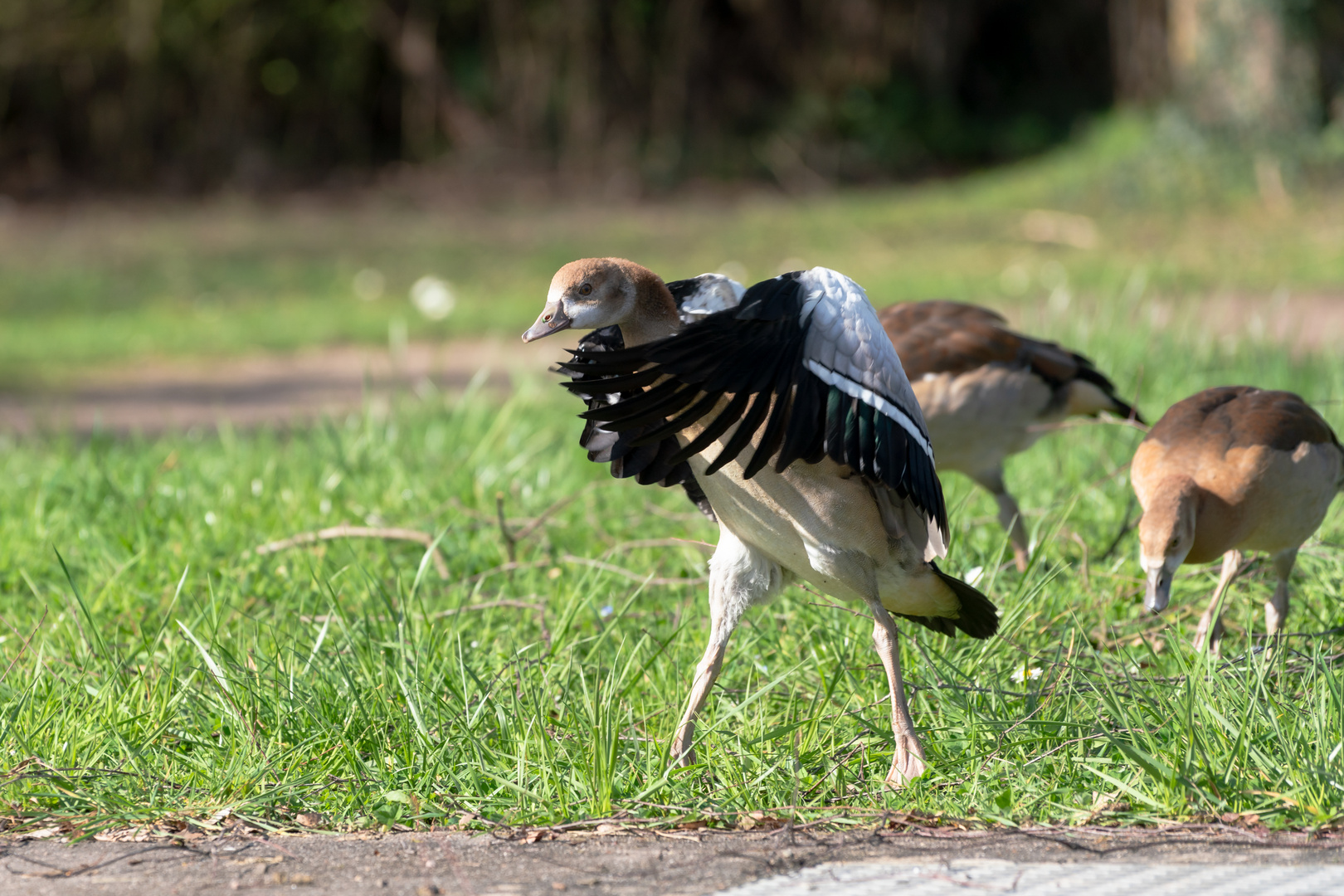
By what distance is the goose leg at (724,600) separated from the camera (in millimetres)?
2406

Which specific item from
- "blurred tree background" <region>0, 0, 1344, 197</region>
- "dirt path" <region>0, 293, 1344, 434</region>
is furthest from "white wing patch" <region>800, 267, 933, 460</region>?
"blurred tree background" <region>0, 0, 1344, 197</region>

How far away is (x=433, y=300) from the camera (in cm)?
925

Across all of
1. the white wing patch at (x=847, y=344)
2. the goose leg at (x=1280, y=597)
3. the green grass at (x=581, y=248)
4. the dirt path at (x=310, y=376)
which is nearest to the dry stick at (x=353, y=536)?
the white wing patch at (x=847, y=344)

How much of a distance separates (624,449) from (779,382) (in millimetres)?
336

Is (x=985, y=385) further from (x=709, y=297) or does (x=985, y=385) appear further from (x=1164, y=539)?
(x=709, y=297)

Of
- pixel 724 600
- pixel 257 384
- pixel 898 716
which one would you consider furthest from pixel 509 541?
pixel 257 384

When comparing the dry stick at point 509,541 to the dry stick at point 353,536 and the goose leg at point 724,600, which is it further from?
the goose leg at point 724,600

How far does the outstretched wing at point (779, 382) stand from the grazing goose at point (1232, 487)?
0.73 meters

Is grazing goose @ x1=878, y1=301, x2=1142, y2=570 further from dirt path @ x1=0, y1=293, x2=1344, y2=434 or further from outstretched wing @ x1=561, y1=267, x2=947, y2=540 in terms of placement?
dirt path @ x1=0, y1=293, x2=1344, y2=434

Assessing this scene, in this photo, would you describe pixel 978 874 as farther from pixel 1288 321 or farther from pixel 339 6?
pixel 339 6

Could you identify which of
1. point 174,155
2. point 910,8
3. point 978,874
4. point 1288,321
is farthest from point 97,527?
point 910,8

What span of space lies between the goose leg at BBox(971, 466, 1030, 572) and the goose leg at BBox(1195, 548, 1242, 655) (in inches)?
21.4

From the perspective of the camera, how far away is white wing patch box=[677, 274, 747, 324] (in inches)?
93.7

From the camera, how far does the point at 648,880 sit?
197cm
